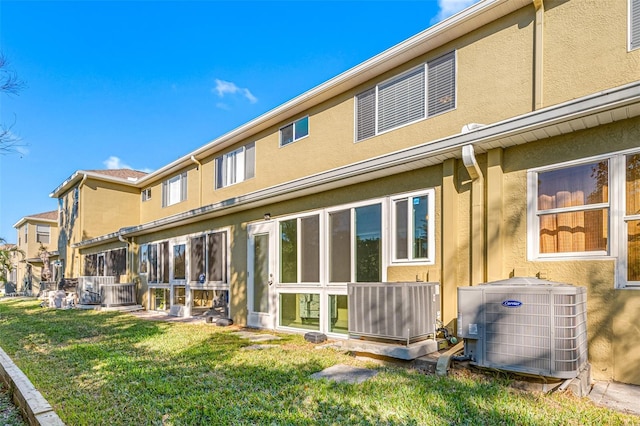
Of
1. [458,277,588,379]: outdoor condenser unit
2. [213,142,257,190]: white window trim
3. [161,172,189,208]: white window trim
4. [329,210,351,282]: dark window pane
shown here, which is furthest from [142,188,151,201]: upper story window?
[458,277,588,379]: outdoor condenser unit

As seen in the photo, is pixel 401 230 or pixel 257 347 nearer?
pixel 401 230

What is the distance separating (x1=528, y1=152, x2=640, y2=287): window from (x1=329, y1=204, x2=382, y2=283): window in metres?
2.42

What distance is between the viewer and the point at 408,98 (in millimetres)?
7246

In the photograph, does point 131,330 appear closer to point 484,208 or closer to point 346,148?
point 346,148

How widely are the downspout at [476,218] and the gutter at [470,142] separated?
0.20 metres

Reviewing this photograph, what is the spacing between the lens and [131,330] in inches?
347

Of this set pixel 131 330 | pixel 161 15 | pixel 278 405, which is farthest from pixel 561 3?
pixel 161 15

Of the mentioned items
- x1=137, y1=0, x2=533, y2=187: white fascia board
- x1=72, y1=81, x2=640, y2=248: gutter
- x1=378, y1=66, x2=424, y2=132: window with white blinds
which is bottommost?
x1=72, y1=81, x2=640, y2=248: gutter

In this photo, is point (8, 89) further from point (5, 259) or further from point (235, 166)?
point (5, 259)

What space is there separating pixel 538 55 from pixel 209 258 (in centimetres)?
862

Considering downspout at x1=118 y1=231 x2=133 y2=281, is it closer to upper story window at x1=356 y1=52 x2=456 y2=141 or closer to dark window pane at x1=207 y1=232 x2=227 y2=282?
dark window pane at x1=207 y1=232 x2=227 y2=282

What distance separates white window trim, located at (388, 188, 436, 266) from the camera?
596cm

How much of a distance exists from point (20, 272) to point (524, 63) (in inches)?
1523

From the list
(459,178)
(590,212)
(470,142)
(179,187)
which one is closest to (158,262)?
(179,187)
